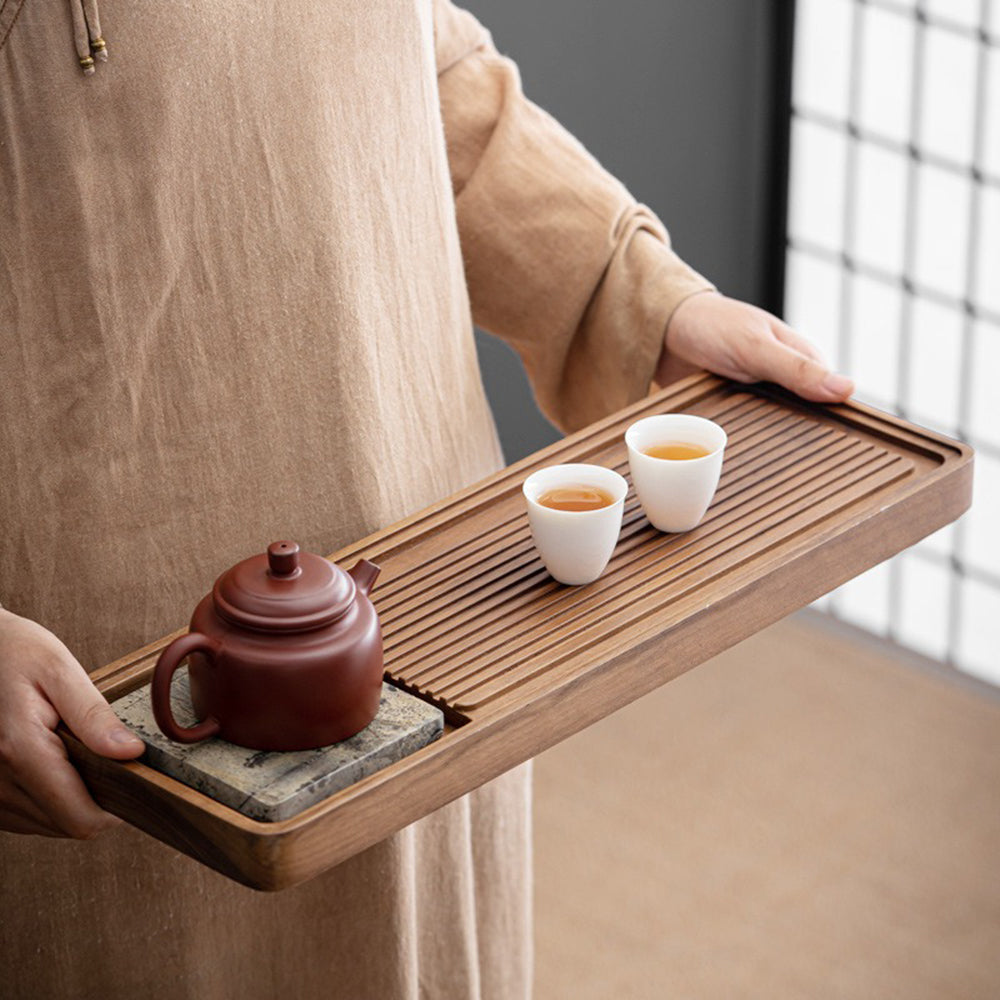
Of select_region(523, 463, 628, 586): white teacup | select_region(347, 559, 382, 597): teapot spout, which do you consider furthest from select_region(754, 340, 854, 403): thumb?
select_region(347, 559, 382, 597): teapot spout

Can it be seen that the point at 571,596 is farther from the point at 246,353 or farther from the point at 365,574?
the point at 246,353

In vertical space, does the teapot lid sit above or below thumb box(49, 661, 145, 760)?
above

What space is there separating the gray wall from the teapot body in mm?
2002

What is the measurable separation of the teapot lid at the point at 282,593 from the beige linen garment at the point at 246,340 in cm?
25

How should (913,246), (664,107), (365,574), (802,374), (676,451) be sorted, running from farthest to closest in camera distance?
(913,246) → (664,107) → (802,374) → (676,451) → (365,574)

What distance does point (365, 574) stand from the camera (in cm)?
130

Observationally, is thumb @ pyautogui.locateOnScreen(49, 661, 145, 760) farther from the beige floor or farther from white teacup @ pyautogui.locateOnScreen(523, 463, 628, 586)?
the beige floor

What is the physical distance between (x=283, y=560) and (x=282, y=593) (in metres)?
0.02

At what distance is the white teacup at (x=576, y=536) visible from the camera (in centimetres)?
138

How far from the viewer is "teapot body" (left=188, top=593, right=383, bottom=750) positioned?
1204 mm

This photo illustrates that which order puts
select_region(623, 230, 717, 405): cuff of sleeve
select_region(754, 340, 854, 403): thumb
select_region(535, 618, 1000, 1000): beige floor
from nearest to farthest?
1. select_region(754, 340, 854, 403): thumb
2. select_region(623, 230, 717, 405): cuff of sleeve
3. select_region(535, 618, 1000, 1000): beige floor

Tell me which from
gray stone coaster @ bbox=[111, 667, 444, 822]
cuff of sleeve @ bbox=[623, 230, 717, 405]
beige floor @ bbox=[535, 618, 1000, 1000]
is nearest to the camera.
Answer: gray stone coaster @ bbox=[111, 667, 444, 822]

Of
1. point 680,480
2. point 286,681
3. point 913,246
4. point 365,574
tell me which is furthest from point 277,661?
point 913,246

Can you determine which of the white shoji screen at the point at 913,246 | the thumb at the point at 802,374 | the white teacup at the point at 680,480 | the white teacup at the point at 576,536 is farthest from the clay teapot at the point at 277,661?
the white shoji screen at the point at 913,246
